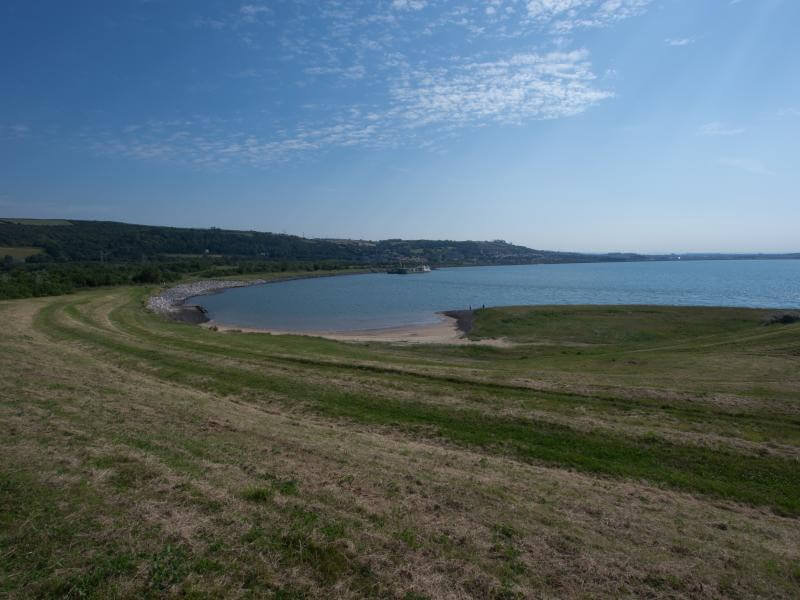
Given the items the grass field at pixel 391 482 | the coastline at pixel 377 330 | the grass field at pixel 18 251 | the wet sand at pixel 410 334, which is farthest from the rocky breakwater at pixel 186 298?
Result: the grass field at pixel 18 251

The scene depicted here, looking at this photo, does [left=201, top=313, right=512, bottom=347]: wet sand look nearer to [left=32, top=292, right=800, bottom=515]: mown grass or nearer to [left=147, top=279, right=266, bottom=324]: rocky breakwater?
[left=147, top=279, right=266, bottom=324]: rocky breakwater

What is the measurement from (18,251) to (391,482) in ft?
600

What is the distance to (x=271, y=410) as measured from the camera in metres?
16.7

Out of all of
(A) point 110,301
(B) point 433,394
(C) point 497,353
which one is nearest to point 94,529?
(B) point 433,394

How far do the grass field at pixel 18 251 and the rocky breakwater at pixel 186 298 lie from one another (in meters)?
56.9

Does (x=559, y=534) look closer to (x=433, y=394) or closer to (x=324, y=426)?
(x=324, y=426)

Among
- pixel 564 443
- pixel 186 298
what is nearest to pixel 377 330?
pixel 564 443

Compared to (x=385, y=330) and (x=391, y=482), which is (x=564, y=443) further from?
(x=385, y=330)

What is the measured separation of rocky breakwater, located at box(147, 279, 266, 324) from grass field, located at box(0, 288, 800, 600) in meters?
48.7

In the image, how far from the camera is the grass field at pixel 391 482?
20.9 feet

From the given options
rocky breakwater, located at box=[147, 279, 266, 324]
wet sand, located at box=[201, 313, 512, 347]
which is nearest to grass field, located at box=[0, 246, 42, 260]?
rocky breakwater, located at box=[147, 279, 266, 324]

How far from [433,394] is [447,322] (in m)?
46.7

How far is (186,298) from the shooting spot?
332 ft

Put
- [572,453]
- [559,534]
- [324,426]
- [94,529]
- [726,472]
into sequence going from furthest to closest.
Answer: [324,426], [572,453], [726,472], [559,534], [94,529]
